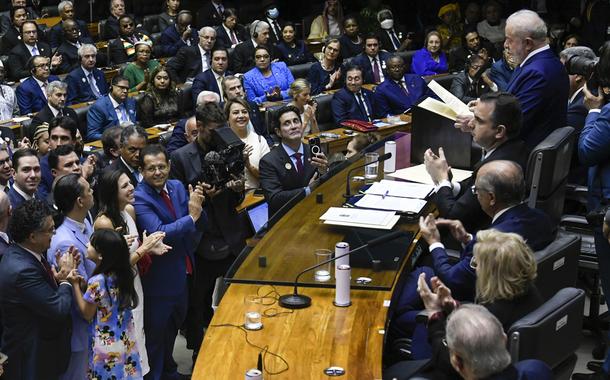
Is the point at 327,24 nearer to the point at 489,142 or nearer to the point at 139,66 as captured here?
the point at 139,66

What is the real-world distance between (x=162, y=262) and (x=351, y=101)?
4.96 metres

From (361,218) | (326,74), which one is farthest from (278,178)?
(326,74)

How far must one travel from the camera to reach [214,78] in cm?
992

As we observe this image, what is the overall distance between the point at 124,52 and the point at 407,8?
5.42 m

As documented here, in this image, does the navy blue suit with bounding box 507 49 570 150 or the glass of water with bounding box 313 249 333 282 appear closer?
the glass of water with bounding box 313 249 333 282

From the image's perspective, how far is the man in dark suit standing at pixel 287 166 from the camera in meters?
5.77

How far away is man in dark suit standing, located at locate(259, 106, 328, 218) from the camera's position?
5.77 m

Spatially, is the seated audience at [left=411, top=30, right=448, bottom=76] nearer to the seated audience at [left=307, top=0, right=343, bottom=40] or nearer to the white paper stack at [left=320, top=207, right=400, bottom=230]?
the seated audience at [left=307, top=0, right=343, bottom=40]

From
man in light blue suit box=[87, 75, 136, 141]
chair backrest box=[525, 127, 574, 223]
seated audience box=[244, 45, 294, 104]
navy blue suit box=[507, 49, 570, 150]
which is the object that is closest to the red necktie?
navy blue suit box=[507, 49, 570, 150]

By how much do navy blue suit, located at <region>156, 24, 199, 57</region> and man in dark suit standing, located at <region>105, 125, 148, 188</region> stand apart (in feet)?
21.2

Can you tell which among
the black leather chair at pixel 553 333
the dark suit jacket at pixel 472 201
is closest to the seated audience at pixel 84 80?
the dark suit jacket at pixel 472 201

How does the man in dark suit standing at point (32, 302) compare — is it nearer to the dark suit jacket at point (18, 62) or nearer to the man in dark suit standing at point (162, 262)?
the man in dark suit standing at point (162, 262)

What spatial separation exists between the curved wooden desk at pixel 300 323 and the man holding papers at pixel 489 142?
0.27 meters

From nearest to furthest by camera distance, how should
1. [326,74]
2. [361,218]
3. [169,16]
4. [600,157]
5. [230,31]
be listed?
[361,218]
[600,157]
[326,74]
[230,31]
[169,16]
